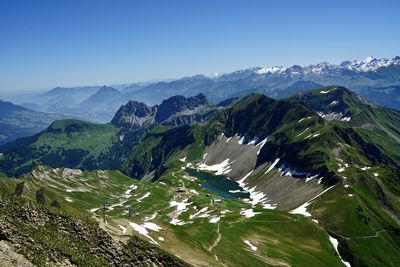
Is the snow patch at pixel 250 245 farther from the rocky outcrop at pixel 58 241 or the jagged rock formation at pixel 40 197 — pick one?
the rocky outcrop at pixel 58 241

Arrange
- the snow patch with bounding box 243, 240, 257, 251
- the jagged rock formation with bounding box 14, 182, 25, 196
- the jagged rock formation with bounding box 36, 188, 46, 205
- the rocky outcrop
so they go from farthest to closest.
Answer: the jagged rock formation with bounding box 14, 182, 25, 196 → the snow patch with bounding box 243, 240, 257, 251 → the jagged rock formation with bounding box 36, 188, 46, 205 → the rocky outcrop

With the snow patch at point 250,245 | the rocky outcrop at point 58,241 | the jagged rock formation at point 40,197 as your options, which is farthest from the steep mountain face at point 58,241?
the jagged rock formation at point 40,197

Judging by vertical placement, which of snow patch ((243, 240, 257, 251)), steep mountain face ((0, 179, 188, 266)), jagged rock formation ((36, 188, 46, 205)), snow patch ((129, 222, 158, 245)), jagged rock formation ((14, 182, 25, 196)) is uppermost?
steep mountain face ((0, 179, 188, 266))

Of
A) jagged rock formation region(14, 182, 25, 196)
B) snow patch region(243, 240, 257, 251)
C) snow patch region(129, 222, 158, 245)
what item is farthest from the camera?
jagged rock formation region(14, 182, 25, 196)

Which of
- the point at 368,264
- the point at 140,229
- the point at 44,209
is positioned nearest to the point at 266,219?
the point at 368,264

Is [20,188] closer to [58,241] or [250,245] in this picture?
[250,245]

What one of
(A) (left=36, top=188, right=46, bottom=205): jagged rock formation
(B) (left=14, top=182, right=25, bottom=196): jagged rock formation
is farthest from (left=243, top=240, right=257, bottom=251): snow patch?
(B) (left=14, top=182, right=25, bottom=196): jagged rock formation

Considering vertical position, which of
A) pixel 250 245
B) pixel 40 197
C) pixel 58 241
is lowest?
pixel 250 245

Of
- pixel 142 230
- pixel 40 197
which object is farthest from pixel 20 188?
pixel 142 230

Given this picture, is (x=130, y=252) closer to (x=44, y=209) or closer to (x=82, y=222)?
(x=82, y=222)

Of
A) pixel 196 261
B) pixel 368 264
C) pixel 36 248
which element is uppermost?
pixel 36 248

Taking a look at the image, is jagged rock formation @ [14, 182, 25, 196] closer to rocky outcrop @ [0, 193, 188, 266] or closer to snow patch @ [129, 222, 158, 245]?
snow patch @ [129, 222, 158, 245]
